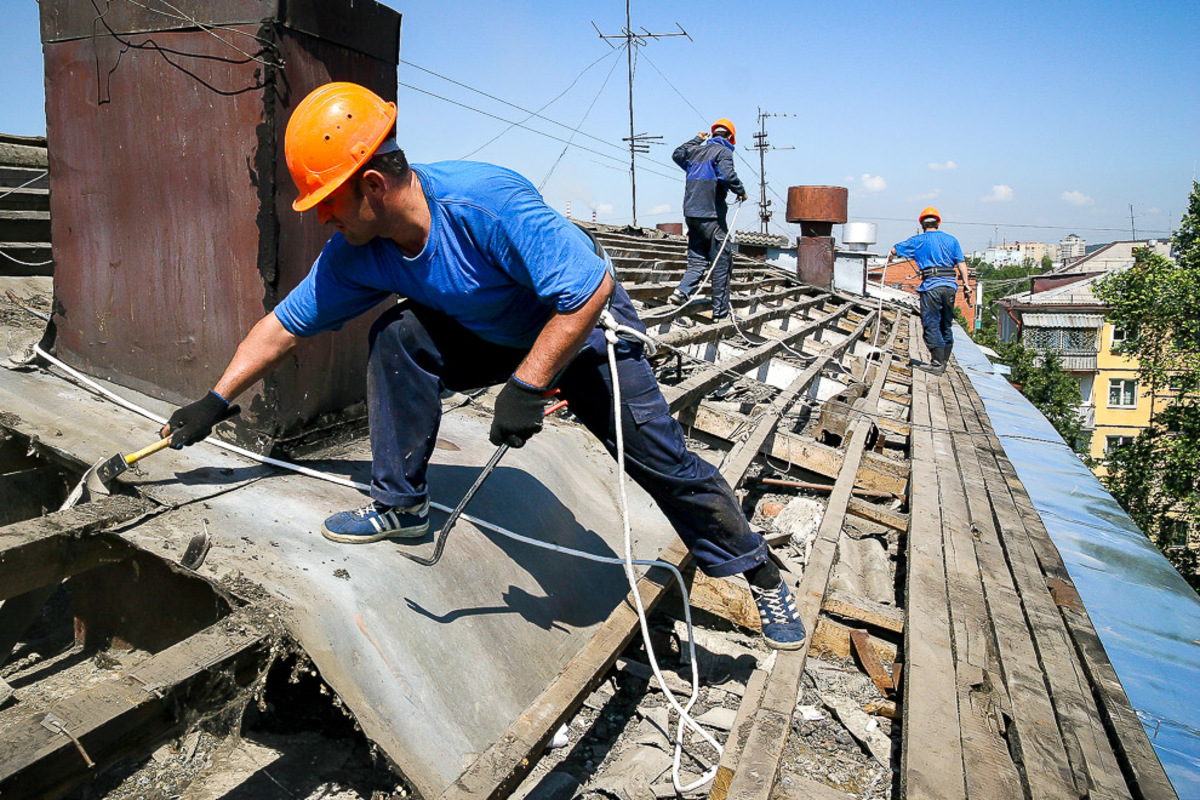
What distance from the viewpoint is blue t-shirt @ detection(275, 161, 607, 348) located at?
6.64 ft

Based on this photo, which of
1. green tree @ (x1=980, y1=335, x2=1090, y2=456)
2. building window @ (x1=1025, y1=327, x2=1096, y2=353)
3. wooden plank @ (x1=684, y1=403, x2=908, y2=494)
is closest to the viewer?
wooden plank @ (x1=684, y1=403, x2=908, y2=494)

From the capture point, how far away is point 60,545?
6.66 feet

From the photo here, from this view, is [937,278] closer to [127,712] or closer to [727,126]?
[727,126]

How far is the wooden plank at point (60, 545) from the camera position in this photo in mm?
1930

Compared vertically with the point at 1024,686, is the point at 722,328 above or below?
above

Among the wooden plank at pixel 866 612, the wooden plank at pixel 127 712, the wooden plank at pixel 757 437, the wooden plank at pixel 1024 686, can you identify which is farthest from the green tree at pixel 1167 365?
the wooden plank at pixel 127 712

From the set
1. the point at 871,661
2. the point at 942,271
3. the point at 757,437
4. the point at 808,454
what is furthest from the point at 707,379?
the point at 942,271

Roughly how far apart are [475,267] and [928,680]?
5.67 feet

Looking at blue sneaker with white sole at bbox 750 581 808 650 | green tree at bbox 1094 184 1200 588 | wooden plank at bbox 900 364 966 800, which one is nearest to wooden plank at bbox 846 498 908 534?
wooden plank at bbox 900 364 966 800

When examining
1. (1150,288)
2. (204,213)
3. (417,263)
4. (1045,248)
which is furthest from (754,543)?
(1045,248)

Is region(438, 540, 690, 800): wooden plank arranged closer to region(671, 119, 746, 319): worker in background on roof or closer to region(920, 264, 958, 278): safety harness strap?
region(671, 119, 746, 319): worker in background on roof

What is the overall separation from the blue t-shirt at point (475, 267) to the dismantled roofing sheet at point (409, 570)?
0.62 meters

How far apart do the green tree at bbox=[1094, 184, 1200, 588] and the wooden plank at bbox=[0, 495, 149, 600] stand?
1040 inches

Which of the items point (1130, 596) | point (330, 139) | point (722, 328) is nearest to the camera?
point (330, 139)
